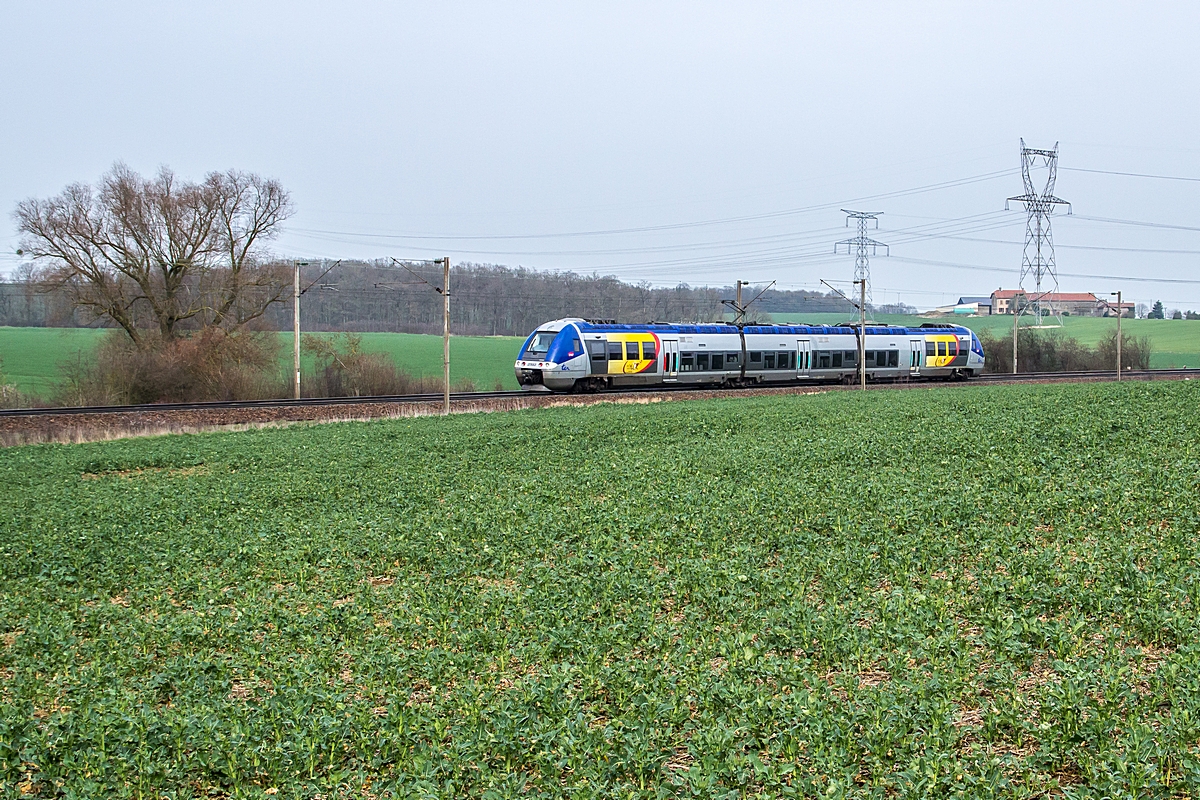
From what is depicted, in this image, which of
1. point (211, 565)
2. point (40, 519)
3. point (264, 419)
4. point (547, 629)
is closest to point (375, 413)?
point (264, 419)

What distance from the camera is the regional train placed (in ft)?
136

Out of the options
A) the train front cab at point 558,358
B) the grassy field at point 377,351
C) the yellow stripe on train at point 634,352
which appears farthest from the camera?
the grassy field at point 377,351

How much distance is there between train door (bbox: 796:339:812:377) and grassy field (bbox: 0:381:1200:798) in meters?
27.9

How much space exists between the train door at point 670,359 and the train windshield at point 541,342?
5.41 meters

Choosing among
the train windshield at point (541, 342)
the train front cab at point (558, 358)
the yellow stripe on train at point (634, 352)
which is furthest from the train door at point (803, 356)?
the train windshield at point (541, 342)

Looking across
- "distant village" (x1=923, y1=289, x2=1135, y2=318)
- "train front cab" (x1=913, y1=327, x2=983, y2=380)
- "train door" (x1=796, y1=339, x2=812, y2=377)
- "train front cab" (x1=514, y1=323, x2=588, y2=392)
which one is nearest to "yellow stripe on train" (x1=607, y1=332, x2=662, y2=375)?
"train front cab" (x1=514, y1=323, x2=588, y2=392)

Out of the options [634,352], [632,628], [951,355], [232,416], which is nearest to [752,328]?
[634,352]

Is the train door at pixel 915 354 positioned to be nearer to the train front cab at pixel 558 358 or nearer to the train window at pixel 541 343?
the train front cab at pixel 558 358

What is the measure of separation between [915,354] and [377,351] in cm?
3078

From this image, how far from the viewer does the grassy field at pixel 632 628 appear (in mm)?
6953

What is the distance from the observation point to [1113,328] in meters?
92.4

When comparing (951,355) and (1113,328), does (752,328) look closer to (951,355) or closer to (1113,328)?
(951,355)

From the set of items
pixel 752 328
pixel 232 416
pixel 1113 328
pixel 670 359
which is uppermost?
pixel 1113 328

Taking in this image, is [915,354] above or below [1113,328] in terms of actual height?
below
